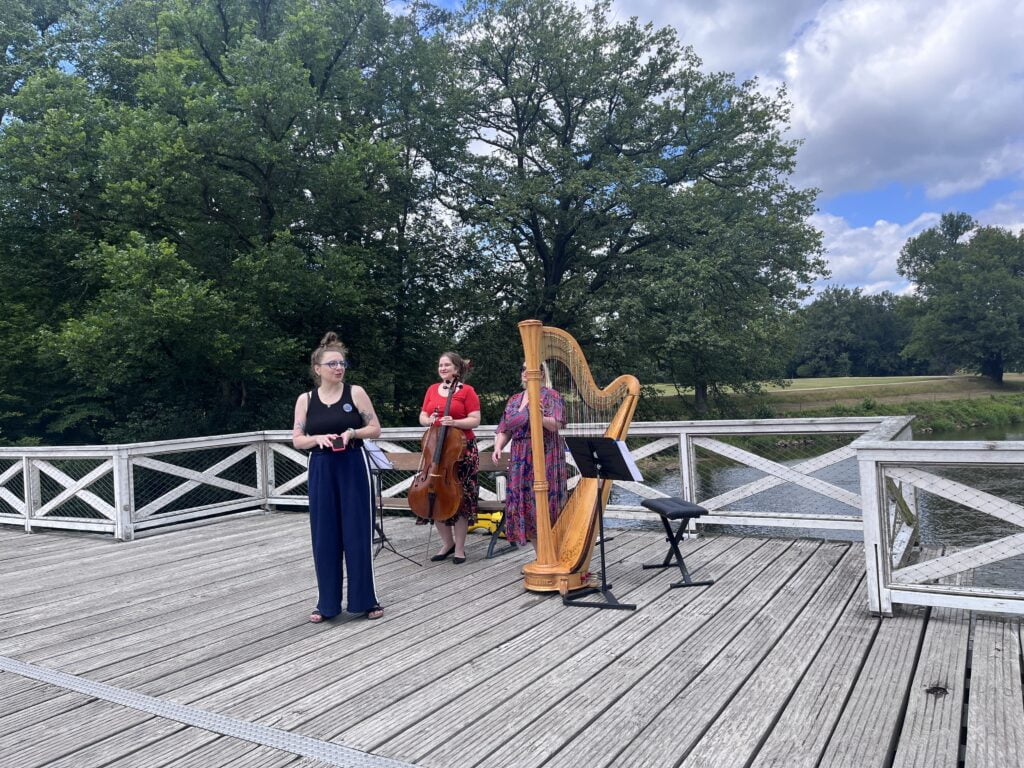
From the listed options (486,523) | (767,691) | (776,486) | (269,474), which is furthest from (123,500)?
(776,486)

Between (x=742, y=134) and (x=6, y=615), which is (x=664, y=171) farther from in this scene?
(x=6, y=615)

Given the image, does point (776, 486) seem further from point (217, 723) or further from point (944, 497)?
point (217, 723)

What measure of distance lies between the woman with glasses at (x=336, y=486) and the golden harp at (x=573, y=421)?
895 mm

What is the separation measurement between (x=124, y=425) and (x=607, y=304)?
1038cm

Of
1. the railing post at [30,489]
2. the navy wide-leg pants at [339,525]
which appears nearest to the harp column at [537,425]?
the navy wide-leg pants at [339,525]

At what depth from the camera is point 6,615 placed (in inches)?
175

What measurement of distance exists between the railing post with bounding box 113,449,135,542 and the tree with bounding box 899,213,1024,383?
45.0 m

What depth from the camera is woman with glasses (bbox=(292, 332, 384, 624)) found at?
391cm

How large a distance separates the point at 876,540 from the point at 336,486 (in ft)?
9.07

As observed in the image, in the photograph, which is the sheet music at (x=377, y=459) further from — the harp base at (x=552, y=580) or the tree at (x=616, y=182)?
the tree at (x=616, y=182)

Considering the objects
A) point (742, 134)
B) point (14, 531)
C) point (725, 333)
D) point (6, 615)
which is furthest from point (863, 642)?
point (742, 134)

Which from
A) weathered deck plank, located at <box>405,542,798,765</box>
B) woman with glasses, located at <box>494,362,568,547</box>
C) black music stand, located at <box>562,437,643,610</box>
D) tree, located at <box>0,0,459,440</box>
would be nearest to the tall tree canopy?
tree, located at <box>0,0,459,440</box>

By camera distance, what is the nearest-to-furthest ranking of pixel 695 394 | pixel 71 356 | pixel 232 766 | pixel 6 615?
pixel 232 766 → pixel 6 615 → pixel 71 356 → pixel 695 394

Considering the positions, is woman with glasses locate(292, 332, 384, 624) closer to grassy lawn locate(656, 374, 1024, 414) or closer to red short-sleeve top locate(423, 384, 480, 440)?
red short-sleeve top locate(423, 384, 480, 440)
